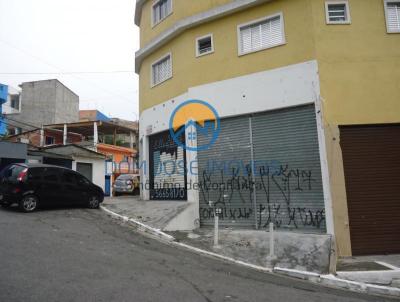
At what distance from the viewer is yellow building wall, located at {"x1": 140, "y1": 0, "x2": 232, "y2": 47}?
1234cm

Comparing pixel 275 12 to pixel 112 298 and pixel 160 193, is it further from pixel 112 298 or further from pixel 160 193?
pixel 112 298

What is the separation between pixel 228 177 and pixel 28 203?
7.03m

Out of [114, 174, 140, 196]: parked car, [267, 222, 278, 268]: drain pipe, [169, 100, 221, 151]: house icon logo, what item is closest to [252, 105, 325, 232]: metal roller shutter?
[169, 100, 221, 151]: house icon logo

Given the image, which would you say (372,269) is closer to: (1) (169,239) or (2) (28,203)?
(1) (169,239)

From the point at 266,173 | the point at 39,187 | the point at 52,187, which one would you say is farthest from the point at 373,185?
the point at 39,187

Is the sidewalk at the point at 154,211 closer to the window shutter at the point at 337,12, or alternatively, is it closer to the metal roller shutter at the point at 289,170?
the metal roller shutter at the point at 289,170

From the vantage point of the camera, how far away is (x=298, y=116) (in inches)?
401

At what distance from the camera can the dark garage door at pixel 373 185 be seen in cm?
912

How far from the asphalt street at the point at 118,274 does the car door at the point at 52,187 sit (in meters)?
2.59

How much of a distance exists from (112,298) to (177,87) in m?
9.73

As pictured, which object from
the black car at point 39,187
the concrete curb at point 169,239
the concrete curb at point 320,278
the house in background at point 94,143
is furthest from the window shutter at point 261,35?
the house in background at point 94,143

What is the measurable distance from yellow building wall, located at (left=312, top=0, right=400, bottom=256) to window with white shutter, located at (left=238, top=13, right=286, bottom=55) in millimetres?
1241

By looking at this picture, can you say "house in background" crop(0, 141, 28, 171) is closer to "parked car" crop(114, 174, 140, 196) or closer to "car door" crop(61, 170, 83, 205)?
"parked car" crop(114, 174, 140, 196)

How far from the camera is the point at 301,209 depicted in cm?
985
